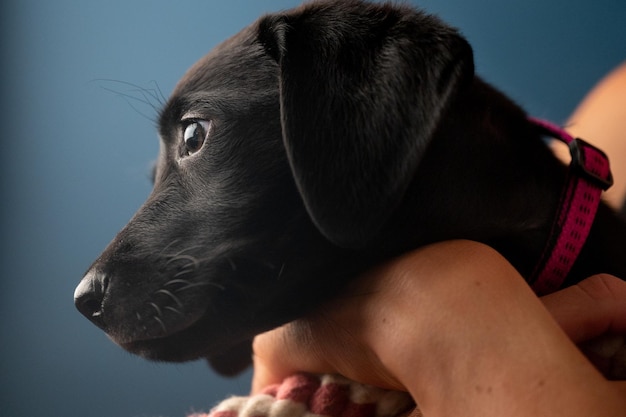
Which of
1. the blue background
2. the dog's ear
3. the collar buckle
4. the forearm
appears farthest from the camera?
the blue background

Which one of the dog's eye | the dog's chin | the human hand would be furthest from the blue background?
the human hand

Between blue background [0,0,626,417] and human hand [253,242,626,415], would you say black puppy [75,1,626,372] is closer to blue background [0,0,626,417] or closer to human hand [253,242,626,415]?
human hand [253,242,626,415]

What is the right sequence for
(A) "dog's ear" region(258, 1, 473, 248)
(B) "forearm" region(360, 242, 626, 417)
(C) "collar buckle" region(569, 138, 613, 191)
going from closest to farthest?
1. (B) "forearm" region(360, 242, 626, 417)
2. (A) "dog's ear" region(258, 1, 473, 248)
3. (C) "collar buckle" region(569, 138, 613, 191)

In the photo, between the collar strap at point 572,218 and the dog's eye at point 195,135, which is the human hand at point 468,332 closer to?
the collar strap at point 572,218

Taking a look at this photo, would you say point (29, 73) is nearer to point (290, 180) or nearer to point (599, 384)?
point (290, 180)

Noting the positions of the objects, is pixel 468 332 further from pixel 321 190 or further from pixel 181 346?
pixel 181 346

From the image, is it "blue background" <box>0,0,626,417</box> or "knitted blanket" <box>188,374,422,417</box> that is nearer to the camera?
"knitted blanket" <box>188,374,422,417</box>

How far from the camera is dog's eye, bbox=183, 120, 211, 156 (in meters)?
0.87

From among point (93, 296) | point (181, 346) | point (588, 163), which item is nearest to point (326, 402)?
point (181, 346)

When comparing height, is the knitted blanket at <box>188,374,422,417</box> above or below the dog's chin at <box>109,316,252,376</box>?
below

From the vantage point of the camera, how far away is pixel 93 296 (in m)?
0.80

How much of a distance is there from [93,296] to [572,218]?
0.58m

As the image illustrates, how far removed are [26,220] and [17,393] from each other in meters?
0.45

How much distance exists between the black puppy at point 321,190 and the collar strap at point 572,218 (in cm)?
2
